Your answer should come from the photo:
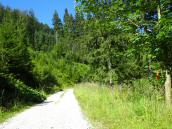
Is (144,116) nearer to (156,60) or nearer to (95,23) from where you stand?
(156,60)

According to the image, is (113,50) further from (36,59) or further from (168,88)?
(36,59)

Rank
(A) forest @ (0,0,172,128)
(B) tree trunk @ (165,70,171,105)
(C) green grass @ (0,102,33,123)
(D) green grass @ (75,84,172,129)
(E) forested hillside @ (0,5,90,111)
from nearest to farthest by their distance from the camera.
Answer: (D) green grass @ (75,84,172,129) < (A) forest @ (0,0,172,128) < (B) tree trunk @ (165,70,171,105) < (C) green grass @ (0,102,33,123) < (E) forested hillside @ (0,5,90,111)

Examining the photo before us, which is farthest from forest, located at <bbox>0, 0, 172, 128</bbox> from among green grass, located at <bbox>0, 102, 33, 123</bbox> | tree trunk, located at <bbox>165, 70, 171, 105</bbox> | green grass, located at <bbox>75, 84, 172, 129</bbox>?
green grass, located at <bbox>75, 84, 172, 129</bbox>

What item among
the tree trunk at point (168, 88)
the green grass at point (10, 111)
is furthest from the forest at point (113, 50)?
the green grass at point (10, 111)

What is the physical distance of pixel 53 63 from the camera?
107 meters

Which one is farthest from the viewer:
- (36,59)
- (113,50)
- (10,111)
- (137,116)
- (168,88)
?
(36,59)

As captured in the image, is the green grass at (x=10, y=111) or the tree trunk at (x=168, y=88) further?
the green grass at (x=10, y=111)

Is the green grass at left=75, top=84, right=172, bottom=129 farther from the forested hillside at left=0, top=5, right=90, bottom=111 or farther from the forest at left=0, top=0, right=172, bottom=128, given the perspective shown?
the forested hillside at left=0, top=5, right=90, bottom=111

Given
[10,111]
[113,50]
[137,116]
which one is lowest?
[10,111]

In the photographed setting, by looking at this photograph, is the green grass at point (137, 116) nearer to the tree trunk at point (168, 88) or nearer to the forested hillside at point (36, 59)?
the tree trunk at point (168, 88)

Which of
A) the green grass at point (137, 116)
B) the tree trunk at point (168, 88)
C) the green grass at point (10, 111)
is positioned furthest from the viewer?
the green grass at point (10, 111)

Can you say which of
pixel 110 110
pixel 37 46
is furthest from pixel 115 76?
pixel 37 46

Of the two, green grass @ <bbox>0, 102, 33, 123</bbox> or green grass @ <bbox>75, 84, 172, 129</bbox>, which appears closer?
green grass @ <bbox>75, 84, 172, 129</bbox>

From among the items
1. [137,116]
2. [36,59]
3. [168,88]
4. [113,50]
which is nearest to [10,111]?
[137,116]
